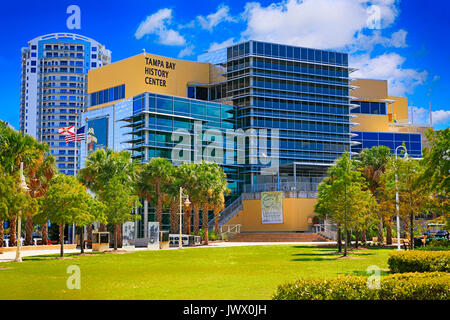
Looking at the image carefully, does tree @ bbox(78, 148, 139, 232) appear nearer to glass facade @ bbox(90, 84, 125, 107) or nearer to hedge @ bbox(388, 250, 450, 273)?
hedge @ bbox(388, 250, 450, 273)

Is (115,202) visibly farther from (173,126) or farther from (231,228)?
(173,126)

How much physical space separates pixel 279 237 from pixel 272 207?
8417mm

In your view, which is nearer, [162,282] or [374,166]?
[162,282]

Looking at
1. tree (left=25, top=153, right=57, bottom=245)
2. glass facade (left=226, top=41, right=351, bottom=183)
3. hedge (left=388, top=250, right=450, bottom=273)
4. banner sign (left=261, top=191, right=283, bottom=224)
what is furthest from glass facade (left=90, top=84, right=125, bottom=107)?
hedge (left=388, top=250, right=450, bottom=273)

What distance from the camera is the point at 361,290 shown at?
1293 centimetres

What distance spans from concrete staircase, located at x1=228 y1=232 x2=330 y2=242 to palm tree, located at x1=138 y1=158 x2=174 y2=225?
42.5 feet

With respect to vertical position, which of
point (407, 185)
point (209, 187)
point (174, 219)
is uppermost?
point (209, 187)

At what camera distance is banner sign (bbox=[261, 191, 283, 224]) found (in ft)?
260

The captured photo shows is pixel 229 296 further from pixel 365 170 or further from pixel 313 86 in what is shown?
pixel 313 86

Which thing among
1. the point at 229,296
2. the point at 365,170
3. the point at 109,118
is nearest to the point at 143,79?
the point at 109,118

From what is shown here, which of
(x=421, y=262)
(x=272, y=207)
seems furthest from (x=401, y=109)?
(x=421, y=262)

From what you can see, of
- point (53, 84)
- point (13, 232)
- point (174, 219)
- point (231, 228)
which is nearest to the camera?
point (13, 232)

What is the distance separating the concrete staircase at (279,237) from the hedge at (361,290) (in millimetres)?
55961

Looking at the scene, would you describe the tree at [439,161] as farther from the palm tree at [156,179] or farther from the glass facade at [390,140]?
the glass facade at [390,140]
